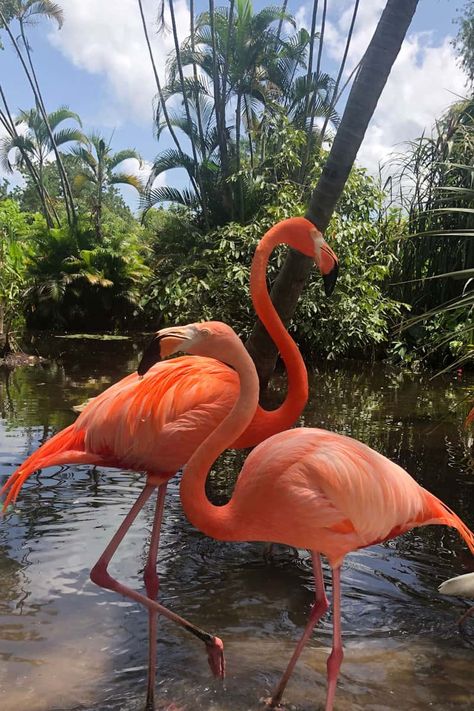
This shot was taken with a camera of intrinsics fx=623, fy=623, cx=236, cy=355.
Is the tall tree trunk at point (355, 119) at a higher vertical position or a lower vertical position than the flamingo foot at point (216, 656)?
higher

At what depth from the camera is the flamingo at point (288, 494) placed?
2113 millimetres

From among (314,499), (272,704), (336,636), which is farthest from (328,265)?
(272,704)

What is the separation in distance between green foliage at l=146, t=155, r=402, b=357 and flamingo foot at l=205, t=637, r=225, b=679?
321 inches

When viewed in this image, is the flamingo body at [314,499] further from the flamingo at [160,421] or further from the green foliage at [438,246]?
the green foliage at [438,246]

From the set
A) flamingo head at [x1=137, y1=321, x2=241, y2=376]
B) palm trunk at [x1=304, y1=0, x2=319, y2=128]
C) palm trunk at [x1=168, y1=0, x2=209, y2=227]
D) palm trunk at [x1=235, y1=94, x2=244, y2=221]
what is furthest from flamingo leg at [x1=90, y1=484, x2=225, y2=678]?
palm trunk at [x1=304, y1=0, x2=319, y2=128]

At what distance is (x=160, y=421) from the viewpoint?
8.53 feet

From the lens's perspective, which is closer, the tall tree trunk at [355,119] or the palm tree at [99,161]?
the tall tree trunk at [355,119]

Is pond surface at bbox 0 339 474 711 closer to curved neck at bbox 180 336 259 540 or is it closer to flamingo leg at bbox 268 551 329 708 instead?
flamingo leg at bbox 268 551 329 708

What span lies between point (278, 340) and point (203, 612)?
133cm

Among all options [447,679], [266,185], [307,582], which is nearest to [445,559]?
[307,582]

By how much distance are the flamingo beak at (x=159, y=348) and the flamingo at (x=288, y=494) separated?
0.09 meters

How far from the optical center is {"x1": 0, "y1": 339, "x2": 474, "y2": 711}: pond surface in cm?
236

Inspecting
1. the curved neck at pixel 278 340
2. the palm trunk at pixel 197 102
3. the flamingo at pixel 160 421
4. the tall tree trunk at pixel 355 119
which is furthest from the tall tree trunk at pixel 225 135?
the flamingo at pixel 160 421

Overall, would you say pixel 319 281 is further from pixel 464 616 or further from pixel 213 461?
pixel 213 461
